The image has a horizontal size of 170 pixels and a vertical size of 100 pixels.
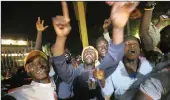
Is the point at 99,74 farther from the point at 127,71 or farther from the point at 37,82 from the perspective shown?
the point at 37,82

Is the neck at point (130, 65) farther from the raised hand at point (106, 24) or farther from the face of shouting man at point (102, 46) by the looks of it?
the raised hand at point (106, 24)

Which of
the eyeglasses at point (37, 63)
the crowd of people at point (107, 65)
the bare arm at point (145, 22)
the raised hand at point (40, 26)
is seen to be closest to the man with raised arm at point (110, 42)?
the crowd of people at point (107, 65)

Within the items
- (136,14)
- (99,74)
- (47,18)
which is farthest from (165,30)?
(47,18)

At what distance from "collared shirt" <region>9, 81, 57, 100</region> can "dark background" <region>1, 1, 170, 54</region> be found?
34 centimetres

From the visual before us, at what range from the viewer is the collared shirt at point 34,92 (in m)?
2.07

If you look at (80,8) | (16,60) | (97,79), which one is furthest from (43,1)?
(97,79)

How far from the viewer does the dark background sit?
2.17 metres

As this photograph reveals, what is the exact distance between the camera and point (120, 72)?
7.48 ft

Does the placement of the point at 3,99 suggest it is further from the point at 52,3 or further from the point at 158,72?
the point at 158,72

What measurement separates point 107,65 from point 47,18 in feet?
1.89

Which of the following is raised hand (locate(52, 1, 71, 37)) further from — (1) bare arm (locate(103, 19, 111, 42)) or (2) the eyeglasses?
(1) bare arm (locate(103, 19, 111, 42))

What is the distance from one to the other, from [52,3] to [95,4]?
Answer: 320 mm

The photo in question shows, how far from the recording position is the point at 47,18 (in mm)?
2293

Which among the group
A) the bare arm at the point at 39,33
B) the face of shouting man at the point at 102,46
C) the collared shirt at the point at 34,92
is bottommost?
the collared shirt at the point at 34,92
